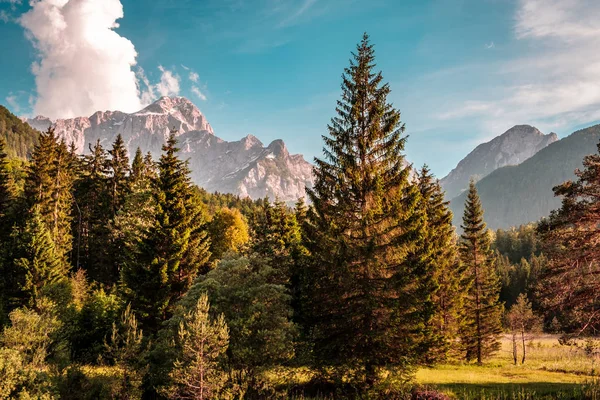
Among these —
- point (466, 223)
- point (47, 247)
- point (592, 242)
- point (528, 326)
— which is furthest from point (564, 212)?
point (47, 247)

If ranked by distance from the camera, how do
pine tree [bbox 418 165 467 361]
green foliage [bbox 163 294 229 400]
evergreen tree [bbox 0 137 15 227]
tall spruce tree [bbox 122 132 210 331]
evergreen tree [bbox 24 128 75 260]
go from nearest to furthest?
green foliage [bbox 163 294 229 400], tall spruce tree [bbox 122 132 210 331], pine tree [bbox 418 165 467 361], evergreen tree [bbox 0 137 15 227], evergreen tree [bbox 24 128 75 260]

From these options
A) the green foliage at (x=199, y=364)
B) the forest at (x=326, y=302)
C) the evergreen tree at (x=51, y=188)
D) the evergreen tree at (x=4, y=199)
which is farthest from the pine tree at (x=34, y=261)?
the green foliage at (x=199, y=364)

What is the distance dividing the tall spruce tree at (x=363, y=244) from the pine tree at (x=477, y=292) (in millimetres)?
16398

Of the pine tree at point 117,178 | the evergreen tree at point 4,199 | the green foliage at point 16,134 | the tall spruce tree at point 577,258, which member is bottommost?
the tall spruce tree at point 577,258

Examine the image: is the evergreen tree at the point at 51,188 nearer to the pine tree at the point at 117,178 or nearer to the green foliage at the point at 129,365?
the pine tree at the point at 117,178

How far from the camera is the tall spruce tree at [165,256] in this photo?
25234mm

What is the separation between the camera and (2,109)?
614 ft

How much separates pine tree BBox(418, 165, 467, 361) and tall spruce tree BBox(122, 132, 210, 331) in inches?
733

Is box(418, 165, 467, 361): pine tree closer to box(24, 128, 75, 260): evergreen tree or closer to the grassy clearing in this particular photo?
the grassy clearing

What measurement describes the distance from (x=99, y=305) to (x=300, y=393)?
21.0 m

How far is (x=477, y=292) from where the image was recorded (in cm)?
3275

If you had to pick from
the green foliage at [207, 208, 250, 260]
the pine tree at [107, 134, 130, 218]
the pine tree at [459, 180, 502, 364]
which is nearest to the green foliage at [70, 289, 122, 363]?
the pine tree at [107, 134, 130, 218]

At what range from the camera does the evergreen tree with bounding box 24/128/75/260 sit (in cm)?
3941

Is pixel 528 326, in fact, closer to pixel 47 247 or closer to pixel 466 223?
pixel 466 223
